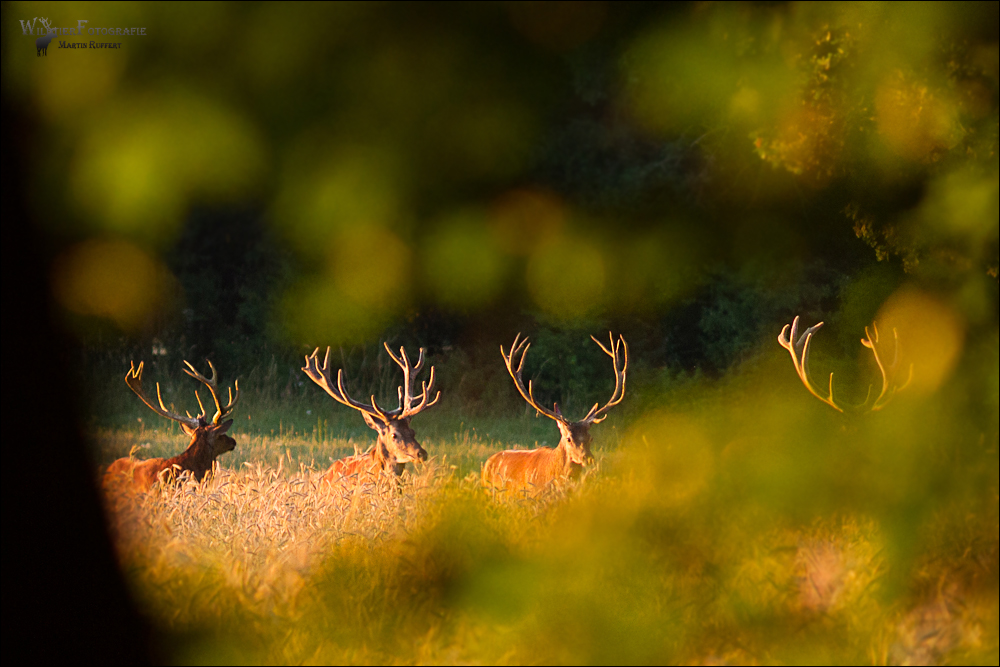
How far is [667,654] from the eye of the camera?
102 inches

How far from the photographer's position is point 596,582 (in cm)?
256

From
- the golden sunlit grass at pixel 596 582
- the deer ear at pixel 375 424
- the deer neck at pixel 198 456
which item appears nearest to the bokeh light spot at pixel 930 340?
the golden sunlit grass at pixel 596 582

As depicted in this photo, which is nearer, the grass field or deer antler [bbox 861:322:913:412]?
the grass field

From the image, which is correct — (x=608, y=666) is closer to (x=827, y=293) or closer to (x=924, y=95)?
(x=924, y=95)

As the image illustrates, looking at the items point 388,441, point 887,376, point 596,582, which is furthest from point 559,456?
point 596,582

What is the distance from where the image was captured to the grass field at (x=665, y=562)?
8.34 feet

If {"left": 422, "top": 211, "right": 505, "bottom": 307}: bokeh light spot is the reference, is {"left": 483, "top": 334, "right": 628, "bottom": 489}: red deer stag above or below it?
below

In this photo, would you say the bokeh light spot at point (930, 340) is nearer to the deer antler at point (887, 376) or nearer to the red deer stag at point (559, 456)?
the deer antler at point (887, 376)

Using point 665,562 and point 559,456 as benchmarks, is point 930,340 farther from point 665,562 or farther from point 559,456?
point 559,456

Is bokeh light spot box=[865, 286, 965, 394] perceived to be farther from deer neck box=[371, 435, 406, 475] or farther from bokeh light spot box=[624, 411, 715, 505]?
deer neck box=[371, 435, 406, 475]

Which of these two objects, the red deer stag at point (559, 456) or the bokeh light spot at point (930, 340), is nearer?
the bokeh light spot at point (930, 340)

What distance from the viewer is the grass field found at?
2541 millimetres

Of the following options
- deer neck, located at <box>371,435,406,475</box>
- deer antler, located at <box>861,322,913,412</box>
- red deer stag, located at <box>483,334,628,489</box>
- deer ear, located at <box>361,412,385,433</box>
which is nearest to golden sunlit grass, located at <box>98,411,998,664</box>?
deer antler, located at <box>861,322,913,412</box>

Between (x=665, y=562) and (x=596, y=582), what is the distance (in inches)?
8.9
